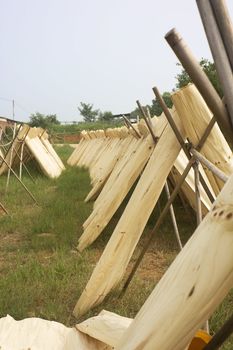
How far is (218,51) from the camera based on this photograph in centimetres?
117

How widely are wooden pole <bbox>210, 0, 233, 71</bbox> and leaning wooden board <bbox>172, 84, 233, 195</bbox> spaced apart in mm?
1637

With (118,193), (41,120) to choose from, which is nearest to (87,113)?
(41,120)

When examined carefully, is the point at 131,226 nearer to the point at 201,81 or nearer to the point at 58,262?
the point at 58,262

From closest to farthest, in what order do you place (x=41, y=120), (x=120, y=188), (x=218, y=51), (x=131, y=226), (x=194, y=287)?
(x=194, y=287)
(x=218, y=51)
(x=131, y=226)
(x=120, y=188)
(x=41, y=120)

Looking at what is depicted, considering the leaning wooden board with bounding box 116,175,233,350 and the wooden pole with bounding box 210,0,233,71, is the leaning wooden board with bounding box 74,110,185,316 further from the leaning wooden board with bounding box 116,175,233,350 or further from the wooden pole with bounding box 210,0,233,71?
the leaning wooden board with bounding box 116,175,233,350

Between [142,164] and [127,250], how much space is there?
1.25 metres

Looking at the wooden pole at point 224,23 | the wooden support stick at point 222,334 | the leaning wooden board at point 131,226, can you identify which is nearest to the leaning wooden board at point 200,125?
the leaning wooden board at point 131,226

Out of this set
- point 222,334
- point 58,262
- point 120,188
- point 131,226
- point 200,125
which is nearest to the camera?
point 222,334

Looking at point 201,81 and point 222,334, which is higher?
point 201,81

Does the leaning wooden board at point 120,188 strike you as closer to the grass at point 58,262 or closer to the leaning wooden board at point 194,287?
the grass at point 58,262

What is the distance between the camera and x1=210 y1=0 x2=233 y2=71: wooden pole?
3.87 ft

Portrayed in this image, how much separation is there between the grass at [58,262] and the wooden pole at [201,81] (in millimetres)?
2013

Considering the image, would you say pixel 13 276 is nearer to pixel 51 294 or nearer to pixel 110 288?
pixel 51 294

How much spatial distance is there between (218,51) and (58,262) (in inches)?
141
